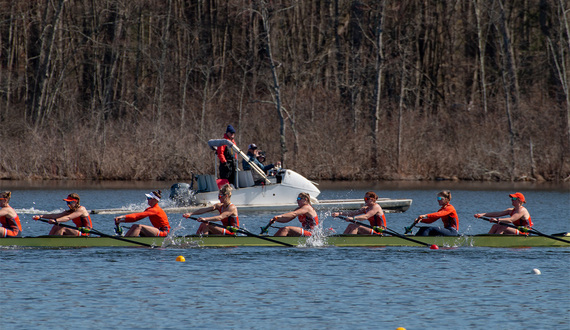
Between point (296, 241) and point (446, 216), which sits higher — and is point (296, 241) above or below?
below

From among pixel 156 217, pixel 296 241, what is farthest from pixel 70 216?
pixel 296 241

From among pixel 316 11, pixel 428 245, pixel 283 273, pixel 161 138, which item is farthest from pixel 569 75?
pixel 283 273

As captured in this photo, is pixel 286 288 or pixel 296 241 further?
pixel 296 241

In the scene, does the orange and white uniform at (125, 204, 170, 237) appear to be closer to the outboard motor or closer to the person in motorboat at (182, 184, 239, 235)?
the person in motorboat at (182, 184, 239, 235)

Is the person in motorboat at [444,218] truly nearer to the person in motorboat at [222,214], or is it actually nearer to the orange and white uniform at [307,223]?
Answer: the orange and white uniform at [307,223]

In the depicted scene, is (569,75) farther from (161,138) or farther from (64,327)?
(64,327)

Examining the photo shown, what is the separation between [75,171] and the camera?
39125mm

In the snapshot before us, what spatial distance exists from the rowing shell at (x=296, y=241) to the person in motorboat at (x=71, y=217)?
0.31 meters

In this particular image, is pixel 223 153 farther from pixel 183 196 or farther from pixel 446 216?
pixel 446 216

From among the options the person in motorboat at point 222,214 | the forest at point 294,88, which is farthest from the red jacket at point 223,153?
the forest at point 294,88

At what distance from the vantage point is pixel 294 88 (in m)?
45.2

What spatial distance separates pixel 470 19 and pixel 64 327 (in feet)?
142

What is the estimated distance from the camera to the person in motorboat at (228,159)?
82.5ft

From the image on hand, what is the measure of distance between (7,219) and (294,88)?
95.3ft
